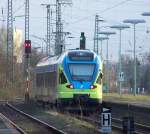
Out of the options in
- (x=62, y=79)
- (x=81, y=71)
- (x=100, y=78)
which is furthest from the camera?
(x=100, y=78)

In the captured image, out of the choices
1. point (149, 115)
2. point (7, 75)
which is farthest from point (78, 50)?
point (7, 75)

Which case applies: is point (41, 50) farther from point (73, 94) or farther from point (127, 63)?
point (73, 94)

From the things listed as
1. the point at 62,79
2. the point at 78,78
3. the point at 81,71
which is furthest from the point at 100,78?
the point at 62,79

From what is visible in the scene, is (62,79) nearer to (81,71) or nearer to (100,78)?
(81,71)

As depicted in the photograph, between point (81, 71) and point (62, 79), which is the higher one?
point (81, 71)

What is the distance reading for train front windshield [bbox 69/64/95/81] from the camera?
3606cm

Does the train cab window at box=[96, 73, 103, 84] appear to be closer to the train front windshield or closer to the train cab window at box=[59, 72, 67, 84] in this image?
the train front windshield

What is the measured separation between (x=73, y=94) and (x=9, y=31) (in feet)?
142

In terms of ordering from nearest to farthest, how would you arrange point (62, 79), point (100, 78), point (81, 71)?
point (62, 79) → point (81, 71) → point (100, 78)

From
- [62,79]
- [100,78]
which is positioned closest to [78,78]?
[62,79]

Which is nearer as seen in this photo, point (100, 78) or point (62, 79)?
point (62, 79)

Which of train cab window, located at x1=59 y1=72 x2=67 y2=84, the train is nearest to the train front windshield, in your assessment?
the train

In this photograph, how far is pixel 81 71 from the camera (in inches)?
1431

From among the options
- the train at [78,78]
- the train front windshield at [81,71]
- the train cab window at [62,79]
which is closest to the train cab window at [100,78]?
the train at [78,78]
